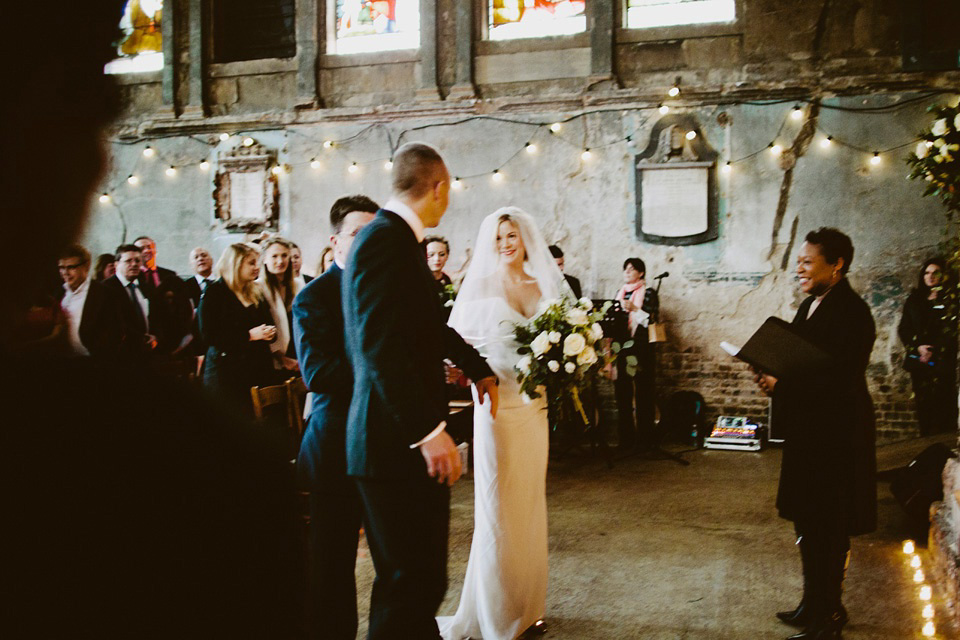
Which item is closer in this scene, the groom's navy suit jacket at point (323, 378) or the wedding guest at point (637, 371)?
the groom's navy suit jacket at point (323, 378)

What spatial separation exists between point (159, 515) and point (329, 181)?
407 inches

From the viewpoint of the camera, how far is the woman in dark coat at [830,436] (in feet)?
11.5

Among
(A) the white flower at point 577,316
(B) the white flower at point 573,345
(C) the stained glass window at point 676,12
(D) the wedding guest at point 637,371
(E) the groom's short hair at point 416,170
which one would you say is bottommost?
(D) the wedding guest at point 637,371

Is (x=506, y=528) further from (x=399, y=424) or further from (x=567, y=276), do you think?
(x=567, y=276)

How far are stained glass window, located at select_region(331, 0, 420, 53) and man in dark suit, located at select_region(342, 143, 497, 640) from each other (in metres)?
8.40

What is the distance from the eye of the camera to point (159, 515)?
545 millimetres

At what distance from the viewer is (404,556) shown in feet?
8.64

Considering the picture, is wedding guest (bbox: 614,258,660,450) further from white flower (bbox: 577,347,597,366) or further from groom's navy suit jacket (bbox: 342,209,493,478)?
groom's navy suit jacket (bbox: 342,209,493,478)

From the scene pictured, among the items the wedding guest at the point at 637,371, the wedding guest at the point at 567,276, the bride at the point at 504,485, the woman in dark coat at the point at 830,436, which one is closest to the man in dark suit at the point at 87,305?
the bride at the point at 504,485

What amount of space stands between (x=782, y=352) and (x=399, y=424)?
1965mm

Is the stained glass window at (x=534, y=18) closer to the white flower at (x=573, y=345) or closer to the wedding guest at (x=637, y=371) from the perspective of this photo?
the wedding guest at (x=637, y=371)

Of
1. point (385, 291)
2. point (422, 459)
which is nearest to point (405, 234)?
point (385, 291)

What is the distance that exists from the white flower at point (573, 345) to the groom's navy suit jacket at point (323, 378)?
3.91 feet

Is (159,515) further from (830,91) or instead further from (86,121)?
(830,91)
